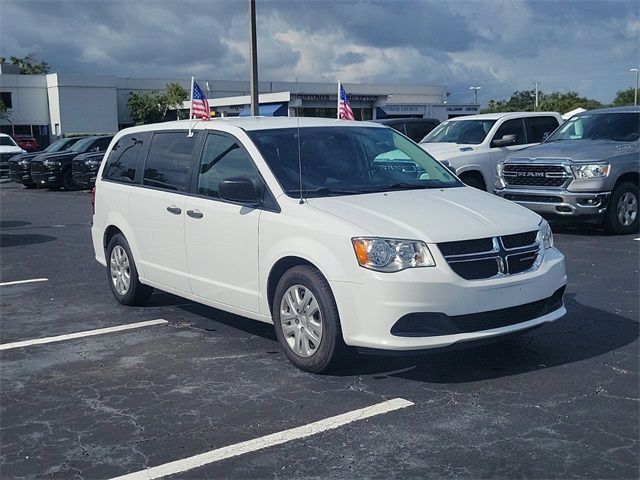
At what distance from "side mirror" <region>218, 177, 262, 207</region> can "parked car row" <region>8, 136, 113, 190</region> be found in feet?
57.4

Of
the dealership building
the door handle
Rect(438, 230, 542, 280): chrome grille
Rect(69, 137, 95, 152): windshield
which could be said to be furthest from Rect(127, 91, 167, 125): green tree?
Rect(438, 230, 542, 280): chrome grille

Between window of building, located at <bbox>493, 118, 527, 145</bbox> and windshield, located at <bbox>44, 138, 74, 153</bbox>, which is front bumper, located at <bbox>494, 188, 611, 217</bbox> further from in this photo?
windshield, located at <bbox>44, 138, 74, 153</bbox>

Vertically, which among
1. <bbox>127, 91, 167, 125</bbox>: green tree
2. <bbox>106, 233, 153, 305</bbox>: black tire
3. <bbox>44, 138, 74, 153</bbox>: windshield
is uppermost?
<bbox>127, 91, 167, 125</bbox>: green tree

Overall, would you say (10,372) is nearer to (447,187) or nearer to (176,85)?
(447,187)

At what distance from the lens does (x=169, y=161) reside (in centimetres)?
714

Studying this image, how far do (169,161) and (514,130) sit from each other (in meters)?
9.22

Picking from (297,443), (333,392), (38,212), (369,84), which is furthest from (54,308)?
(369,84)

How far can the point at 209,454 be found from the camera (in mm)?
4215

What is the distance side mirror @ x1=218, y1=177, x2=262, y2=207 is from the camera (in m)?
5.83

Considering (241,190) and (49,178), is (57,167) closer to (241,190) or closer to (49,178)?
(49,178)

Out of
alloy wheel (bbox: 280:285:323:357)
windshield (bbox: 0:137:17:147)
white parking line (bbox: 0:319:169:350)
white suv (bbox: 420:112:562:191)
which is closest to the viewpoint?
alloy wheel (bbox: 280:285:323:357)

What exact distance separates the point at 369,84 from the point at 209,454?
201ft

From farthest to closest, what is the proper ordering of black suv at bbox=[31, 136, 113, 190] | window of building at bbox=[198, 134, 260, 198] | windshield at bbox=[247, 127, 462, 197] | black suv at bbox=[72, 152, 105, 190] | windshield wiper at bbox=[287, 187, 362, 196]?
black suv at bbox=[31, 136, 113, 190], black suv at bbox=[72, 152, 105, 190], window of building at bbox=[198, 134, 260, 198], windshield at bbox=[247, 127, 462, 197], windshield wiper at bbox=[287, 187, 362, 196]

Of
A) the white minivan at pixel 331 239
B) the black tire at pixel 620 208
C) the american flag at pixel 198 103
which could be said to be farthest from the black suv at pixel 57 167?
the white minivan at pixel 331 239
